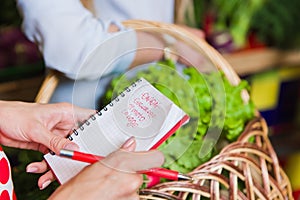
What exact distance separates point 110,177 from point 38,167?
3.6 inches

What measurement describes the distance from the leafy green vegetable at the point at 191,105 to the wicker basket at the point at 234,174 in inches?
1.0

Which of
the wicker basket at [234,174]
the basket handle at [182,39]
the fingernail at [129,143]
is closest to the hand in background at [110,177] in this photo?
the fingernail at [129,143]

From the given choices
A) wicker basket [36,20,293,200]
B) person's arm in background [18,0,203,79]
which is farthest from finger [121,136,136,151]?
person's arm in background [18,0,203,79]

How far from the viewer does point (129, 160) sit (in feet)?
1.62

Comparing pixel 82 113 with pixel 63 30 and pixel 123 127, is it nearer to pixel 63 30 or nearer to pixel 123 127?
pixel 123 127

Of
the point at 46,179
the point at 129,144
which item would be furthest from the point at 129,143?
the point at 46,179

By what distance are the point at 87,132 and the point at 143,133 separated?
0.06 m

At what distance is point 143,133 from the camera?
0.51 m

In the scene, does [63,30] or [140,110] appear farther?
[63,30]

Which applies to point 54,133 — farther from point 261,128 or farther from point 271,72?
point 271,72

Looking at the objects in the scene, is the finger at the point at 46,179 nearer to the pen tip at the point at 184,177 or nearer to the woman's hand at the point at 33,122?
the woman's hand at the point at 33,122

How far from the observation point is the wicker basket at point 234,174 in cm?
61

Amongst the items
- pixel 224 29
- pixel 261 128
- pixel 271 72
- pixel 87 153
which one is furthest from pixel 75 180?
pixel 271 72

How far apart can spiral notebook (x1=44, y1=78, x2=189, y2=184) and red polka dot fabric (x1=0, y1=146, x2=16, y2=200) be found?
69 millimetres
